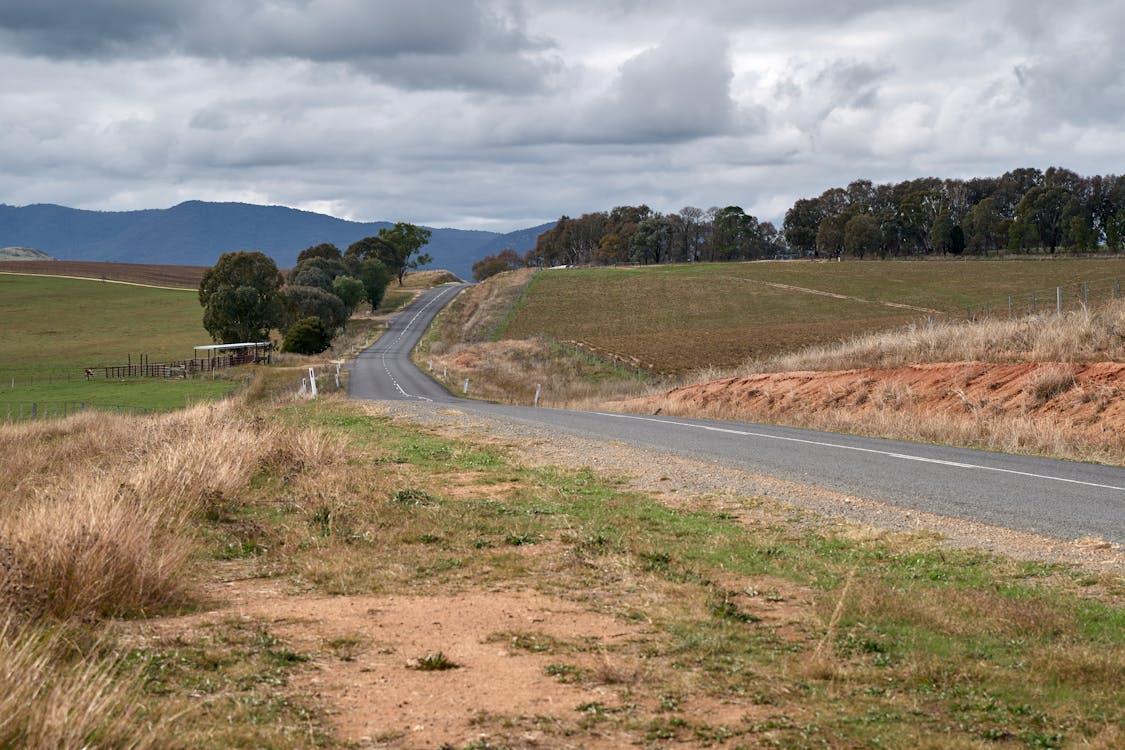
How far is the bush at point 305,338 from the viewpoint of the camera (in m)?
89.1

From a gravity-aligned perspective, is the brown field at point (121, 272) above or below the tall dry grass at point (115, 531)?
above

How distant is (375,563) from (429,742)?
13.6ft

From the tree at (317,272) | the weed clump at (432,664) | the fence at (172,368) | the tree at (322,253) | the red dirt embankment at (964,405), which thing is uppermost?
the tree at (322,253)

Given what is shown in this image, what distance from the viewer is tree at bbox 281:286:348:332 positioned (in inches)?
3981

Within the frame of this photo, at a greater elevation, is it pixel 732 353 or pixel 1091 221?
pixel 1091 221

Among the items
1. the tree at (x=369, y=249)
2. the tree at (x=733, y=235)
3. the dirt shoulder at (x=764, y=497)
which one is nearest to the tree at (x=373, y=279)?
the tree at (x=369, y=249)

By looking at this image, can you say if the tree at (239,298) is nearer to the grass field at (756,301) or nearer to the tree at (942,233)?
the grass field at (756,301)

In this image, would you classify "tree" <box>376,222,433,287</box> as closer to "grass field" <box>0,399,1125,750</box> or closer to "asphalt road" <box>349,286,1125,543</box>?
"asphalt road" <box>349,286,1125,543</box>

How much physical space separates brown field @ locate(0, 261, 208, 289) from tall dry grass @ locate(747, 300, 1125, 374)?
5609 inches

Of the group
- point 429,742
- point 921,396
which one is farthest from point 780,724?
point 921,396

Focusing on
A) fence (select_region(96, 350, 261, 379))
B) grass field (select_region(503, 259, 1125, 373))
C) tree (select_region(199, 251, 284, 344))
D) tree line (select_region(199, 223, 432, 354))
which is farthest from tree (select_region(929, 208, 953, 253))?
fence (select_region(96, 350, 261, 379))

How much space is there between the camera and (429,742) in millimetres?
5160

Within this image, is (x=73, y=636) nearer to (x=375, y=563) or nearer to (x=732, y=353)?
(x=375, y=563)

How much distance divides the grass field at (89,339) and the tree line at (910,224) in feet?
267
